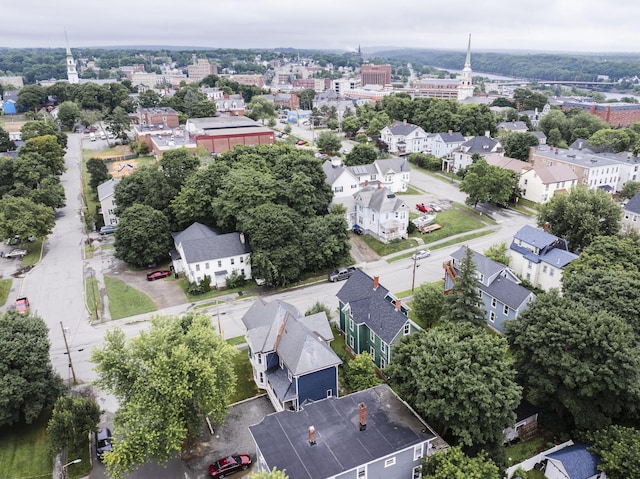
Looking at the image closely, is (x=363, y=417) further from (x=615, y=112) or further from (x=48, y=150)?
(x=615, y=112)

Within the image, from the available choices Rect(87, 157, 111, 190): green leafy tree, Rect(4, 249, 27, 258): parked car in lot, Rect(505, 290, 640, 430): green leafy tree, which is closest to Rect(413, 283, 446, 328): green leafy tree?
Rect(505, 290, 640, 430): green leafy tree

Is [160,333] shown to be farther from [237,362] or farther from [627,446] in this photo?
[627,446]

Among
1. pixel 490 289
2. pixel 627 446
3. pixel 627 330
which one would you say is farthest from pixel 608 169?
pixel 627 446

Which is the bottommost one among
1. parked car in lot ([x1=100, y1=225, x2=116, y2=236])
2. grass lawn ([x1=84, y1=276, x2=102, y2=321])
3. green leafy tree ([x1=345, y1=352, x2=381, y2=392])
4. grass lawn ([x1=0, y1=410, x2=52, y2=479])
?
grass lawn ([x1=0, y1=410, x2=52, y2=479])

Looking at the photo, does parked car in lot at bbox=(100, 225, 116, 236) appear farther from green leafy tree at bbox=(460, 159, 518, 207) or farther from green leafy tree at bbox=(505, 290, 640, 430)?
green leafy tree at bbox=(505, 290, 640, 430)

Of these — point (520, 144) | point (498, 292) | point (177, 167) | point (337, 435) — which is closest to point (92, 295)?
point (177, 167)

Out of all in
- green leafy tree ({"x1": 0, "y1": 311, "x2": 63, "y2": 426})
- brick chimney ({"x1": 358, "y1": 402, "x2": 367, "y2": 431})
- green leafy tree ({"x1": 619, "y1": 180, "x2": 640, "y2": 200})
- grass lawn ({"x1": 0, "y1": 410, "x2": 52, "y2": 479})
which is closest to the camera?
brick chimney ({"x1": 358, "y1": 402, "x2": 367, "y2": 431})
